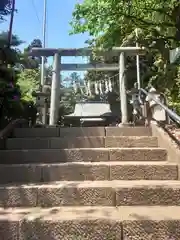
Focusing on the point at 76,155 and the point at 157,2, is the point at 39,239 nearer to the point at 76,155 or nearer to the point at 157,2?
the point at 76,155

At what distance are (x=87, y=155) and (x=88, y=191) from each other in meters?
1.01

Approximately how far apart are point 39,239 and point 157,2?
6759mm

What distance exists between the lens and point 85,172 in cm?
338

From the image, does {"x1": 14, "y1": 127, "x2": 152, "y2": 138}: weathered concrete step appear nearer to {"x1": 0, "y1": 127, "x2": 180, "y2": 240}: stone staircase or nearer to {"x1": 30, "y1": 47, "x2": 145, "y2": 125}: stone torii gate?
{"x1": 0, "y1": 127, "x2": 180, "y2": 240}: stone staircase

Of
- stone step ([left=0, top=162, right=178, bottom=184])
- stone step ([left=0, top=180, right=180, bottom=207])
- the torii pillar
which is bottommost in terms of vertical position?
stone step ([left=0, top=180, right=180, bottom=207])

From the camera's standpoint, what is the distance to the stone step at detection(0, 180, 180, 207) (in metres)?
2.82

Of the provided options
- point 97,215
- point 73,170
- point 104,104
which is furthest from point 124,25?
point 97,215

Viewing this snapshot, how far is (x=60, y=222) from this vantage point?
7.68 ft

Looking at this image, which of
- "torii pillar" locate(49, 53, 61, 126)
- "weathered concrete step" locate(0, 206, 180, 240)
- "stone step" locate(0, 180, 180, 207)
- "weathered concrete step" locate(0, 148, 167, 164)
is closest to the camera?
"weathered concrete step" locate(0, 206, 180, 240)

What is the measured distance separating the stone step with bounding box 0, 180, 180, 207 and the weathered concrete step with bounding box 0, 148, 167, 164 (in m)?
0.92

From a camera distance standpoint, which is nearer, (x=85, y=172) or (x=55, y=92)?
(x=85, y=172)

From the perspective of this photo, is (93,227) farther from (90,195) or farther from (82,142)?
(82,142)

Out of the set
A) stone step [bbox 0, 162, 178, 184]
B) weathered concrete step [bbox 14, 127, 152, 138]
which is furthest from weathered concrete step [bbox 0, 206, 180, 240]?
weathered concrete step [bbox 14, 127, 152, 138]

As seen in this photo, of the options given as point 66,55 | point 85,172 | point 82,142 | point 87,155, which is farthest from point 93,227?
point 66,55
